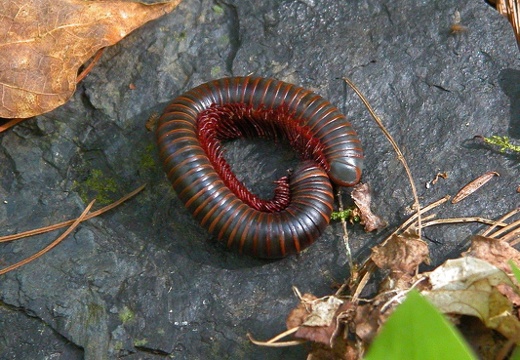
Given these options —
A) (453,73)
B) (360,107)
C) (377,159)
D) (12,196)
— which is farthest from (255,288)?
(453,73)

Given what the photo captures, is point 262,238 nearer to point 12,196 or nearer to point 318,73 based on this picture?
point 318,73

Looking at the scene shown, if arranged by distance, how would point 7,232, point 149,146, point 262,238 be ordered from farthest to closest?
point 149,146 → point 7,232 → point 262,238

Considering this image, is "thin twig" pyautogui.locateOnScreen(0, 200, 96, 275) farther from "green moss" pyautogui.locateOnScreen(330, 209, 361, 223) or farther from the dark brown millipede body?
"green moss" pyautogui.locateOnScreen(330, 209, 361, 223)

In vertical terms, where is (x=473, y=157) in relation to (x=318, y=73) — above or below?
below

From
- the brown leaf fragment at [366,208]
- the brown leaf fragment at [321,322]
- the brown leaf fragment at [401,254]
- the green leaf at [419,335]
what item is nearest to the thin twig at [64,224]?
the brown leaf fragment at [366,208]

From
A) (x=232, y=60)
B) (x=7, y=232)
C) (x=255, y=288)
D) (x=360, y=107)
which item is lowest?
(x=255, y=288)

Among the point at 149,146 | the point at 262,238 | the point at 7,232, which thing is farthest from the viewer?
the point at 149,146

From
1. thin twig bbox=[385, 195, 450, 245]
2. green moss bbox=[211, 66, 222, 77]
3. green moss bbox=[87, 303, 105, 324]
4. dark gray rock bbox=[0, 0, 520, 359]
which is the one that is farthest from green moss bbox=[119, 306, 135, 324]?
green moss bbox=[211, 66, 222, 77]
